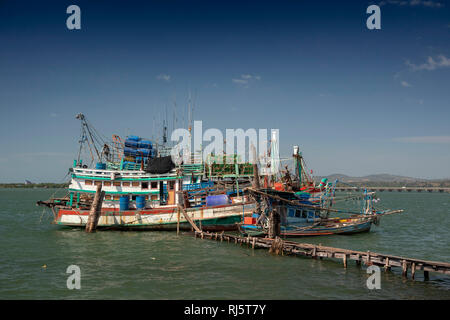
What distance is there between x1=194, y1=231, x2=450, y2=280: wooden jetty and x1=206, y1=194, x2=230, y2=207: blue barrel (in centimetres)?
517

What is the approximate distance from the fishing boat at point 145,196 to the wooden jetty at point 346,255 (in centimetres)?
531

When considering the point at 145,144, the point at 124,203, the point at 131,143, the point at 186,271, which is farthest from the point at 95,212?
the point at 186,271

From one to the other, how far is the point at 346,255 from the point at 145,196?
2152cm

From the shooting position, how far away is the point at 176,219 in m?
30.2

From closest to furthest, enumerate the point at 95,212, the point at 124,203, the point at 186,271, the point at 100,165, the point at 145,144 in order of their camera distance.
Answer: the point at 186,271, the point at 95,212, the point at 124,203, the point at 100,165, the point at 145,144

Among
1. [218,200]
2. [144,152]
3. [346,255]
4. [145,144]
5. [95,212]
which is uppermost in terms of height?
[145,144]

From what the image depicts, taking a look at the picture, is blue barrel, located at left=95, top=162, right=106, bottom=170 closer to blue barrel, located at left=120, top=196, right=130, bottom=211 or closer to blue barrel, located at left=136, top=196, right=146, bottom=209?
blue barrel, located at left=120, top=196, right=130, bottom=211

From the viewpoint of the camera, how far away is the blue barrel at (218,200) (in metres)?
30.1

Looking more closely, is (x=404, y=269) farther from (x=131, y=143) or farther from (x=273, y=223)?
(x=131, y=143)

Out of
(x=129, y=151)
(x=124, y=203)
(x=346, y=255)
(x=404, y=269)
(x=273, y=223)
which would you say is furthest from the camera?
(x=129, y=151)

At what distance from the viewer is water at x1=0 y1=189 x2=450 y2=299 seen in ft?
47.3

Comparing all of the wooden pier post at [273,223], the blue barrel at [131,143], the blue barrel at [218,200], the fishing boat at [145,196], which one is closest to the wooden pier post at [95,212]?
the fishing boat at [145,196]

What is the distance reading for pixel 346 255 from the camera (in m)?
17.9

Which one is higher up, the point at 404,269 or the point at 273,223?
the point at 273,223
